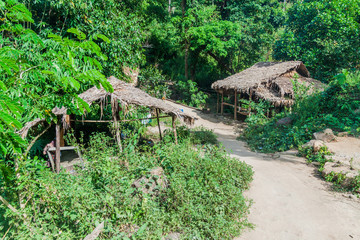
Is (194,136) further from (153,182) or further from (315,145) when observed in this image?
(153,182)

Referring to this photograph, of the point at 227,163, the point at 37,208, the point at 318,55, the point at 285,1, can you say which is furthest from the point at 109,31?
the point at 285,1

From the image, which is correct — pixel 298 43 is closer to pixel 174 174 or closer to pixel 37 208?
pixel 174 174

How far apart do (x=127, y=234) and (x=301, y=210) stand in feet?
11.7

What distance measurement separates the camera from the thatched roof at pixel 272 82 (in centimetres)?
1282

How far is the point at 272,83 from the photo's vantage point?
1348cm

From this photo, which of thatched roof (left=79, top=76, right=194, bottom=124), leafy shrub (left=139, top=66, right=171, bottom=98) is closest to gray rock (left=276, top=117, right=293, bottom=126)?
thatched roof (left=79, top=76, right=194, bottom=124)

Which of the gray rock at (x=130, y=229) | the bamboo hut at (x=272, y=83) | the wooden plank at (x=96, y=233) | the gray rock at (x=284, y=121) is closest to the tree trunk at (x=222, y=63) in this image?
the bamboo hut at (x=272, y=83)

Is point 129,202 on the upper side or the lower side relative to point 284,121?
lower

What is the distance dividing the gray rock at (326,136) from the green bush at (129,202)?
14.4 ft

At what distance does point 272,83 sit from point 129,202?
37.5 ft

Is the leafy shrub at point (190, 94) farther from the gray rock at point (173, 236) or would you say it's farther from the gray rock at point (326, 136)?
the gray rock at point (173, 236)

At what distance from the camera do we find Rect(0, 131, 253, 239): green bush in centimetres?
362

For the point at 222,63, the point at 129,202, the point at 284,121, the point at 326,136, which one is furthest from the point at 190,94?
the point at 129,202

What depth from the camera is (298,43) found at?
1631cm
